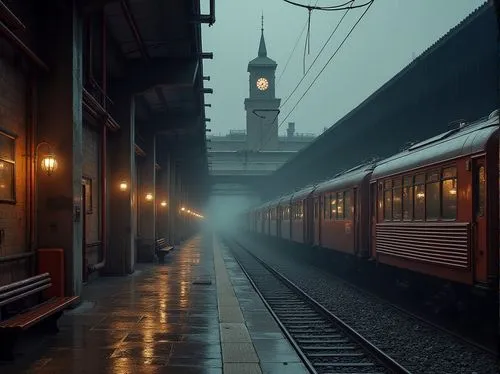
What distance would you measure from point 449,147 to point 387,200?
384 centimetres

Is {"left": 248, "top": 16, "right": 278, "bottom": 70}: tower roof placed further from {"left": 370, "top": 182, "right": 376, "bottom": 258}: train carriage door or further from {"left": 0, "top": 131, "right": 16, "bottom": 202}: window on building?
{"left": 0, "top": 131, "right": 16, "bottom": 202}: window on building

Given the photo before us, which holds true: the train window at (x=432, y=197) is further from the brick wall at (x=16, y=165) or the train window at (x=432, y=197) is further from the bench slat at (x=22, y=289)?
the brick wall at (x=16, y=165)

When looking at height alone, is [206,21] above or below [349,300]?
above

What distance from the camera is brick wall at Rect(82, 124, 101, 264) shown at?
1623 cm

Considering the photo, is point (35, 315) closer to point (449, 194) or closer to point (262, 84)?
point (449, 194)

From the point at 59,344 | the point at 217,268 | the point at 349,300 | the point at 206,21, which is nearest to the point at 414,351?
the point at 59,344

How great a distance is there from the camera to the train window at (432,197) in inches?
449

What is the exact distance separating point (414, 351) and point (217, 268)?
13.7 meters

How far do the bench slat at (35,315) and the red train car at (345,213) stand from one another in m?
8.78

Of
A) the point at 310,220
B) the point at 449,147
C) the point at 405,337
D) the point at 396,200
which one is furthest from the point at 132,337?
the point at 310,220

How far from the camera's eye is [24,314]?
8.53m

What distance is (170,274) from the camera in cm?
1967

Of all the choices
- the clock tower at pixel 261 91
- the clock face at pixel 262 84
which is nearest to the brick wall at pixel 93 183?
the clock tower at pixel 261 91

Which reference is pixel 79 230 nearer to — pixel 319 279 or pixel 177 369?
pixel 177 369
